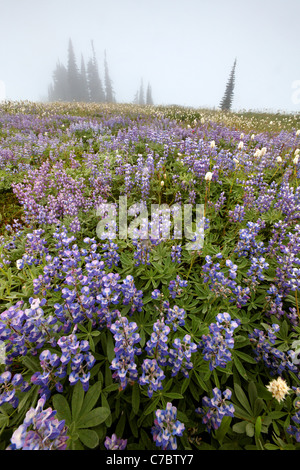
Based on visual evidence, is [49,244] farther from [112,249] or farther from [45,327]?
[45,327]

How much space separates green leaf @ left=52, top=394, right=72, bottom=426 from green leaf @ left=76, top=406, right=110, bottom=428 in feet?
0.29

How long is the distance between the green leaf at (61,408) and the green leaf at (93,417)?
9 centimetres

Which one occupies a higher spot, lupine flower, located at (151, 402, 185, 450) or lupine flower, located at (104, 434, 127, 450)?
lupine flower, located at (151, 402, 185, 450)

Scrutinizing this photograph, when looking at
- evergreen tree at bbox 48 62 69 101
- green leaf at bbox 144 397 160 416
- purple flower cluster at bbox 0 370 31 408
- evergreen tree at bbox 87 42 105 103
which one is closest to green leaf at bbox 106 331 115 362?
green leaf at bbox 144 397 160 416

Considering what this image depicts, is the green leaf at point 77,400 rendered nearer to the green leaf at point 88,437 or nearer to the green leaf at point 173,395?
the green leaf at point 88,437

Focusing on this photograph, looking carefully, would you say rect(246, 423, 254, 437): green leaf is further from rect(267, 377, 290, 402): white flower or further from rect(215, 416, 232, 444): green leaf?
rect(267, 377, 290, 402): white flower

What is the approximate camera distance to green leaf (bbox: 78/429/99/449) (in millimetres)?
1441

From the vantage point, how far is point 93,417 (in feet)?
5.21

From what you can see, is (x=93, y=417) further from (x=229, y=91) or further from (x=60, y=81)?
(x=60, y=81)

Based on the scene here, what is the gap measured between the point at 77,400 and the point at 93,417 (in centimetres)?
18

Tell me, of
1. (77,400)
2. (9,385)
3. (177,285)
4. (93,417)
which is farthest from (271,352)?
(9,385)

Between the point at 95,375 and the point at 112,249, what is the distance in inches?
51.0
